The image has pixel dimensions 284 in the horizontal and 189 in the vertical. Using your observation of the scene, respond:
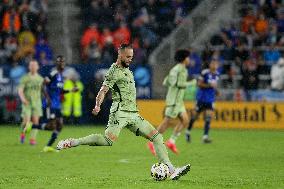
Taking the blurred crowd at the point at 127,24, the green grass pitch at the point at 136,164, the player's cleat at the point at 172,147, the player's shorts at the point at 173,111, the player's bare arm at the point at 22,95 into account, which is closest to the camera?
the green grass pitch at the point at 136,164

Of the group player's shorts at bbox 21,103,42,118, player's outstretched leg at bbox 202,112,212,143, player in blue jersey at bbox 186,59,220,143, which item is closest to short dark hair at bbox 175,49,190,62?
player in blue jersey at bbox 186,59,220,143

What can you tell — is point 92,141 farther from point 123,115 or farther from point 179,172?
point 179,172

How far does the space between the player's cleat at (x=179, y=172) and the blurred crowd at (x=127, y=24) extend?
20.2 meters

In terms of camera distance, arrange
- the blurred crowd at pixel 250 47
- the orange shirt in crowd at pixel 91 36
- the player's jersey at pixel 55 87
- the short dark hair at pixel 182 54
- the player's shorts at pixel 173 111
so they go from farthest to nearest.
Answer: the orange shirt in crowd at pixel 91 36 → the blurred crowd at pixel 250 47 → the player's shorts at pixel 173 111 → the player's jersey at pixel 55 87 → the short dark hair at pixel 182 54

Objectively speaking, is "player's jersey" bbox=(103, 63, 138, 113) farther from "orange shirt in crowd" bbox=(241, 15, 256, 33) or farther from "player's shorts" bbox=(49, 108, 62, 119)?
"orange shirt in crowd" bbox=(241, 15, 256, 33)

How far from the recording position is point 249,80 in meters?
33.1

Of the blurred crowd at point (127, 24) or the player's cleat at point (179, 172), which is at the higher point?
the blurred crowd at point (127, 24)

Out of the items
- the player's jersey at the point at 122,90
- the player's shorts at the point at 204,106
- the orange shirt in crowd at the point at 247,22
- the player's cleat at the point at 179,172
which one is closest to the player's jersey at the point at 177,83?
the player's shorts at the point at 204,106

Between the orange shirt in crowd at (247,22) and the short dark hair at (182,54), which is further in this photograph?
the orange shirt in crowd at (247,22)

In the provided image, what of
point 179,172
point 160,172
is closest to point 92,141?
point 160,172

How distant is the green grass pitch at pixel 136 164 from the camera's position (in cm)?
1454

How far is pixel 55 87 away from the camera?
72.8ft

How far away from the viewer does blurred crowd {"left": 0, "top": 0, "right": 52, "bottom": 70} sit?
35.1 m

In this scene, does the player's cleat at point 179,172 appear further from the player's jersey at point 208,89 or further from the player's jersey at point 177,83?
the player's jersey at point 208,89
